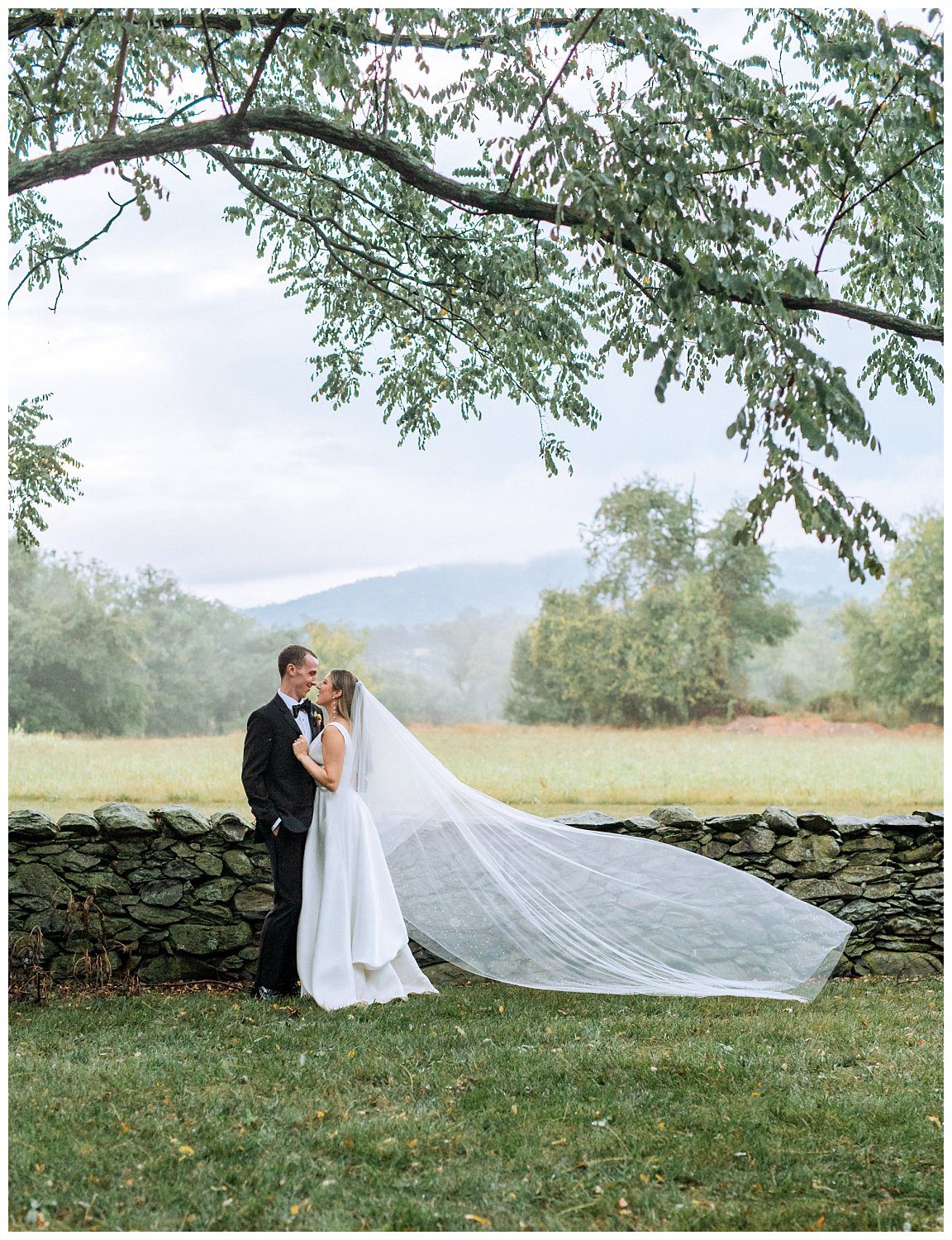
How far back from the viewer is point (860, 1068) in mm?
5105

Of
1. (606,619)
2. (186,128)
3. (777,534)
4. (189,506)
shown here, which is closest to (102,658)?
(189,506)

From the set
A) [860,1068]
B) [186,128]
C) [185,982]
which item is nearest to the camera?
[860,1068]

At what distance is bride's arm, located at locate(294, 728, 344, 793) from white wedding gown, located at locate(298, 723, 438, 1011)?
2.0 inches

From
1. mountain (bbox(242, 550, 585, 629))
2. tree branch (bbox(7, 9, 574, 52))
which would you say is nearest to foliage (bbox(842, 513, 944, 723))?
mountain (bbox(242, 550, 585, 629))

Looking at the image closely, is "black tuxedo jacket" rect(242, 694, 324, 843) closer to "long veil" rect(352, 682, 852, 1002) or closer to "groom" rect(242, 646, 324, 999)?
"groom" rect(242, 646, 324, 999)

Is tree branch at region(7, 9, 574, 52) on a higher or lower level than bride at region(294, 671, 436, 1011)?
higher

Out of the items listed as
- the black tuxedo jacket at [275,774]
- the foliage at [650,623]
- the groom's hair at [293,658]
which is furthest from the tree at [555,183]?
the foliage at [650,623]

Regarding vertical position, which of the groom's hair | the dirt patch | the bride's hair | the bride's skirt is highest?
the groom's hair

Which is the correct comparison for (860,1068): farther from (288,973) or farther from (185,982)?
(185,982)

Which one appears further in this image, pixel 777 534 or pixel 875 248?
pixel 777 534

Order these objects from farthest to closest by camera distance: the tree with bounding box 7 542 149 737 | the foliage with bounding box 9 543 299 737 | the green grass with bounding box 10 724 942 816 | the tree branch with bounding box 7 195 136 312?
the foliage with bounding box 9 543 299 737, the tree with bounding box 7 542 149 737, the green grass with bounding box 10 724 942 816, the tree branch with bounding box 7 195 136 312

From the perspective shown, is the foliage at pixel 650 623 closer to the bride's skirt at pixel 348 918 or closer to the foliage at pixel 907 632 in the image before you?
the foliage at pixel 907 632

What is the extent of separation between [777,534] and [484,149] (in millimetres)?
33391

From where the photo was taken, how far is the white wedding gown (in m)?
6.16
